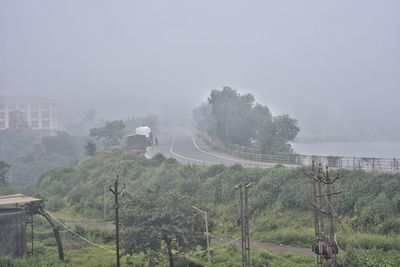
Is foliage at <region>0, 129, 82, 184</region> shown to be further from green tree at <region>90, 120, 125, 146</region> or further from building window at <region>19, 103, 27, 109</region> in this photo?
building window at <region>19, 103, 27, 109</region>

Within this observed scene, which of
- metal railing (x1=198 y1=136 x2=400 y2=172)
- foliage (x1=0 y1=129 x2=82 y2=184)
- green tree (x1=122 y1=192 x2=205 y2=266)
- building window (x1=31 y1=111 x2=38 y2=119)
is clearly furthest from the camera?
building window (x1=31 y1=111 x2=38 y2=119)

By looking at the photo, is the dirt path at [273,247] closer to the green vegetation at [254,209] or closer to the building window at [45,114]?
the green vegetation at [254,209]

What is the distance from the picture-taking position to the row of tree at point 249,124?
3891 cm

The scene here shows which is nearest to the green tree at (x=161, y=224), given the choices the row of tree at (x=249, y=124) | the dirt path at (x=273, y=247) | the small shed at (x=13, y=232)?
the dirt path at (x=273, y=247)

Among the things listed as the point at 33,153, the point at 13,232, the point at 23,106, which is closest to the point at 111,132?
the point at 33,153

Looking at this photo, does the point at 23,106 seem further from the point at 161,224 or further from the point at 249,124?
the point at 161,224

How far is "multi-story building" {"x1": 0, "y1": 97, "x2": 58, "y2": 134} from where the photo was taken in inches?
3649

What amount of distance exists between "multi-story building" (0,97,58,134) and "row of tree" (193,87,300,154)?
5172 cm

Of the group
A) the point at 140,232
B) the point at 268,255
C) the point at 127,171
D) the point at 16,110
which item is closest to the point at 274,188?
the point at 268,255

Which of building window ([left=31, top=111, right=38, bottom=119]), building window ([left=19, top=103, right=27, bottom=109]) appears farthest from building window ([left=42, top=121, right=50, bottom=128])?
building window ([left=19, top=103, right=27, bottom=109])

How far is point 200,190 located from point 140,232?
40.5 feet

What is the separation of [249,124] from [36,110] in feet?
198

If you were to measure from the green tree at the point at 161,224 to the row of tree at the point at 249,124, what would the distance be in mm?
20355

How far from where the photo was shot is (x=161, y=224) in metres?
18.3
